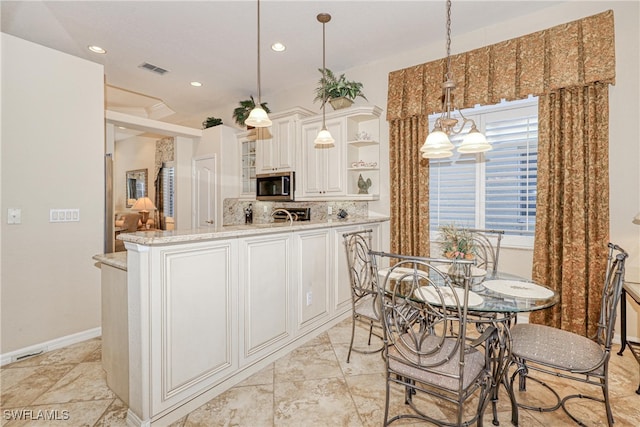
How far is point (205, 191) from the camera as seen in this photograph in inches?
214

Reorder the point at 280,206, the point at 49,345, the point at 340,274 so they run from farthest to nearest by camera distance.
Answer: the point at 280,206 → the point at 340,274 → the point at 49,345

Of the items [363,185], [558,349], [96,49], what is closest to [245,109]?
[96,49]

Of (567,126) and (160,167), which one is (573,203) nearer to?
(567,126)

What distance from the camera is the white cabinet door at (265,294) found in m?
2.21

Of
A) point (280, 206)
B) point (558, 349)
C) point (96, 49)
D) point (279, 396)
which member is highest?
point (96, 49)

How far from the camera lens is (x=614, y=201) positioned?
2666 millimetres

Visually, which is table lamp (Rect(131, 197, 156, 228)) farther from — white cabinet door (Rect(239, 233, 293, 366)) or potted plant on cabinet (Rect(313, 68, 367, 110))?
white cabinet door (Rect(239, 233, 293, 366))

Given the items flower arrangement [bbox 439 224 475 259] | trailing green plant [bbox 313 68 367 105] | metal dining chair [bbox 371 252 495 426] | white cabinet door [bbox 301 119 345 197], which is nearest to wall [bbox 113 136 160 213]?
white cabinet door [bbox 301 119 345 197]

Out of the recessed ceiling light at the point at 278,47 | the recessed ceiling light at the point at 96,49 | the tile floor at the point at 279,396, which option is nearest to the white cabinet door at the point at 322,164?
the recessed ceiling light at the point at 278,47

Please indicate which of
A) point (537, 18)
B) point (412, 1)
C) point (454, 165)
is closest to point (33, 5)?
point (412, 1)

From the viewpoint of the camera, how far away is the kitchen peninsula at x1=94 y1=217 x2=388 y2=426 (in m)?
1.68

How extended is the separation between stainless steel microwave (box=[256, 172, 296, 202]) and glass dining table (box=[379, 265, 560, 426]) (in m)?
2.90

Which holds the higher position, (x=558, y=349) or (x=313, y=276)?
(x=313, y=276)

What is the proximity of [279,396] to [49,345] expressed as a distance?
223 cm
